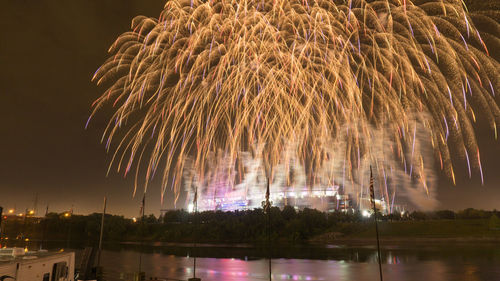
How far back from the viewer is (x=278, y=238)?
92.8 meters

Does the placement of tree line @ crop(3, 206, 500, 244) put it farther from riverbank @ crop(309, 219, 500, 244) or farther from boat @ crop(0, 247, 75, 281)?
boat @ crop(0, 247, 75, 281)

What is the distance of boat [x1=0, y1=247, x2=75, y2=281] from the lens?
32.2 ft

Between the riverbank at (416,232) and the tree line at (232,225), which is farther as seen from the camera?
the tree line at (232,225)

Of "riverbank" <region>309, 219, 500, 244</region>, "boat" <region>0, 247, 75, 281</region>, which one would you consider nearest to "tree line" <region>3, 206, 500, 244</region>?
"riverbank" <region>309, 219, 500, 244</region>

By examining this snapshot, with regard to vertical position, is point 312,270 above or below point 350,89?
below

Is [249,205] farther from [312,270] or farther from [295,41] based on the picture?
[295,41]

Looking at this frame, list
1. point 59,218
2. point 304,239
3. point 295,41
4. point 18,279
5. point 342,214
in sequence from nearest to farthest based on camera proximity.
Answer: point 18,279 < point 295,41 < point 304,239 < point 342,214 < point 59,218

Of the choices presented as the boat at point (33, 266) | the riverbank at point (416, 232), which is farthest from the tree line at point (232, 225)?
the boat at point (33, 266)

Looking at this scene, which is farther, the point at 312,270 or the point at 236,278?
the point at 312,270

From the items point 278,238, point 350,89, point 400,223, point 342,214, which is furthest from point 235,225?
point 350,89

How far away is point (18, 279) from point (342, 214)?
336ft

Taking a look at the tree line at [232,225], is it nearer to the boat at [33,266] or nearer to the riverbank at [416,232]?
the riverbank at [416,232]

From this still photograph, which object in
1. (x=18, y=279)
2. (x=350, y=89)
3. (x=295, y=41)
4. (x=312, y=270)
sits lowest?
(x=312, y=270)

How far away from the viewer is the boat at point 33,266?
9.83 metres
